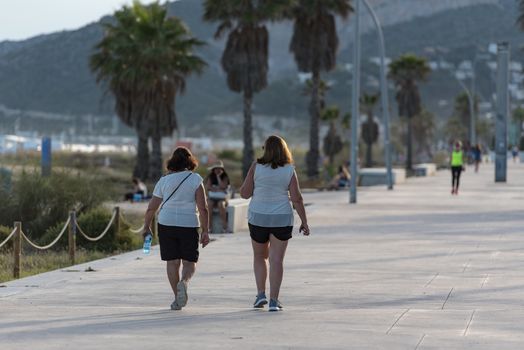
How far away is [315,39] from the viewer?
2685 inches

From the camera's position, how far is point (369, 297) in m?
14.1

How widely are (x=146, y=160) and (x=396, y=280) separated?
46.9m

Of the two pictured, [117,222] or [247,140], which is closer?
[117,222]

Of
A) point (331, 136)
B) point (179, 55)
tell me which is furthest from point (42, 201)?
point (331, 136)

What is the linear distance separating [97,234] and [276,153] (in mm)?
12448

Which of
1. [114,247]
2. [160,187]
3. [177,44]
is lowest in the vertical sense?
[114,247]

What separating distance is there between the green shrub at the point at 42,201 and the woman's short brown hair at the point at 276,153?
1446 cm

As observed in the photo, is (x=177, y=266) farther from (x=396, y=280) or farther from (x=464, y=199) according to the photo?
(x=464, y=199)

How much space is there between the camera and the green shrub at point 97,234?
23.8m

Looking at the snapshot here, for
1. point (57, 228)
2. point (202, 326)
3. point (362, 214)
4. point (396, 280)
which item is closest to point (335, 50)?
point (362, 214)

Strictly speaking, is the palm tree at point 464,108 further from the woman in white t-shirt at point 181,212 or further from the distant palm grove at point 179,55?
the woman in white t-shirt at point 181,212

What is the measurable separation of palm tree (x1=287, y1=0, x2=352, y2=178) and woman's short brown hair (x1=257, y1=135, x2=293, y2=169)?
5411cm

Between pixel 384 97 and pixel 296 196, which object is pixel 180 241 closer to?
pixel 296 196

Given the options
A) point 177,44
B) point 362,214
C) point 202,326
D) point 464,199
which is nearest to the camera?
point 202,326
